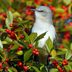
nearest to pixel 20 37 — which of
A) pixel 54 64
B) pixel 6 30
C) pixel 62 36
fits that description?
pixel 6 30

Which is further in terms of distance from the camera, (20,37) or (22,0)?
(22,0)

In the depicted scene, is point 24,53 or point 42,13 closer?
point 24,53

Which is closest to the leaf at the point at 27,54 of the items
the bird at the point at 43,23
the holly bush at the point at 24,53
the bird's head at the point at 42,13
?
the holly bush at the point at 24,53

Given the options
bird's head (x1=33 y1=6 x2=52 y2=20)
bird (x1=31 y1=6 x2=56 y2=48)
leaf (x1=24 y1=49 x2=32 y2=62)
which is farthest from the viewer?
bird's head (x1=33 y1=6 x2=52 y2=20)

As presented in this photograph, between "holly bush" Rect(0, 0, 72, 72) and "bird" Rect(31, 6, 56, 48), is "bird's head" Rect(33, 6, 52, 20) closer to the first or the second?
"bird" Rect(31, 6, 56, 48)

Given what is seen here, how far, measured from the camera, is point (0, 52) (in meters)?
3.85

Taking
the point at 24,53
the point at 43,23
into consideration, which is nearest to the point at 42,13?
the point at 43,23

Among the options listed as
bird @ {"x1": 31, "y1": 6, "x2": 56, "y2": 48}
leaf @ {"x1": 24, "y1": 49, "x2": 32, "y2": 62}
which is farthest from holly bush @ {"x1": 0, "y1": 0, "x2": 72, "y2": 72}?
bird @ {"x1": 31, "y1": 6, "x2": 56, "y2": 48}

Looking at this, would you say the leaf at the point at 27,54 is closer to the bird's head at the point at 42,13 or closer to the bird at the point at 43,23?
the bird at the point at 43,23

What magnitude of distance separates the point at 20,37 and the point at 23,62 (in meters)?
0.30

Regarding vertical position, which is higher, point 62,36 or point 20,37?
point 20,37

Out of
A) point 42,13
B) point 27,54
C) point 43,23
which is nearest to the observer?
point 27,54

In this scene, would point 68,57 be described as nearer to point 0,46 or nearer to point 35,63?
point 35,63

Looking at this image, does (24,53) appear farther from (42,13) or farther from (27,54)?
(42,13)
